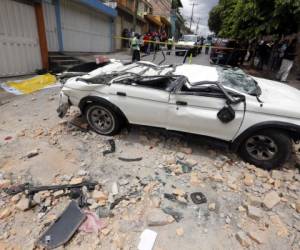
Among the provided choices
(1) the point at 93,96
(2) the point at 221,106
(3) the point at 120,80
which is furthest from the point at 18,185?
(2) the point at 221,106

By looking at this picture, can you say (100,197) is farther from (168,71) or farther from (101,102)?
(168,71)

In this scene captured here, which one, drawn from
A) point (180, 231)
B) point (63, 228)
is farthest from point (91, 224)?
point (180, 231)

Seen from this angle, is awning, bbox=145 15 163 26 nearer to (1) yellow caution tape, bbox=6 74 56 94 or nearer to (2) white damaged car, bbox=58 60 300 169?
(1) yellow caution tape, bbox=6 74 56 94

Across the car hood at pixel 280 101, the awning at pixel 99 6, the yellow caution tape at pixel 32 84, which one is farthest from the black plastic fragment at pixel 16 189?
the awning at pixel 99 6

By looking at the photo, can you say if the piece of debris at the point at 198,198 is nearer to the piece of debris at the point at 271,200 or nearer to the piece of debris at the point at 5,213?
the piece of debris at the point at 271,200

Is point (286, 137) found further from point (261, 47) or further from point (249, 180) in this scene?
point (261, 47)

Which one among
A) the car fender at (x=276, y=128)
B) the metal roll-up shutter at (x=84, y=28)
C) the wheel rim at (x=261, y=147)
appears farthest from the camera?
the metal roll-up shutter at (x=84, y=28)

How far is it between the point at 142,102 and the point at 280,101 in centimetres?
205

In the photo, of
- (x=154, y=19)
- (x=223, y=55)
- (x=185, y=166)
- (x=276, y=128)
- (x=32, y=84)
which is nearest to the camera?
(x=276, y=128)

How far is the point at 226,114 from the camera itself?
289cm

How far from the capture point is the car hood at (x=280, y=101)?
9.13 ft

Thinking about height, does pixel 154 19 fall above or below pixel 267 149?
above

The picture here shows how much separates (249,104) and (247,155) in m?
0.85

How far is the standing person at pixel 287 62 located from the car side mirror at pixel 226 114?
884 centimetres
